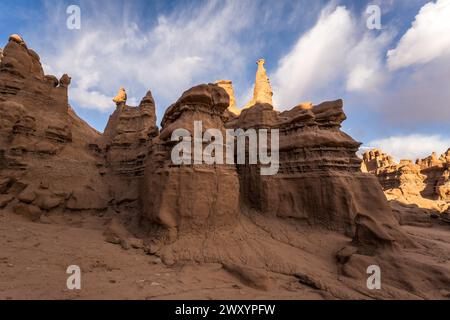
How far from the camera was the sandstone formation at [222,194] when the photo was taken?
7.55 meters

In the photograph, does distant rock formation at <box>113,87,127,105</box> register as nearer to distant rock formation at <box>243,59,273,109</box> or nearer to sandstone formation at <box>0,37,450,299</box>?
sandstone formation at <box>0,37,450,299</box>

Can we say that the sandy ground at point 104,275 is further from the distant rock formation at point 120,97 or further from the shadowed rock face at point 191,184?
the distant rock formation at point 120,97

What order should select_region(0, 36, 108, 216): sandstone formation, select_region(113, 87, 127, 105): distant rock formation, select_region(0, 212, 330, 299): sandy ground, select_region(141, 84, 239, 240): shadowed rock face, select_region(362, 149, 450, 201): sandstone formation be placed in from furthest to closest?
select_region(362, 149, 450, 201): sandstone formation < select_region(113, 87, 127, 105): distant rock formation < select_region(0, 36, 108, 216): sandstone formation < select_region(141, 84, 239, 240): shadowed rock face < select_region(0, 212, 330, 299): sandy ground

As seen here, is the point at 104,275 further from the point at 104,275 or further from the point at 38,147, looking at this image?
the point at 38,147

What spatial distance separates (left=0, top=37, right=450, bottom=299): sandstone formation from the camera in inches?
297

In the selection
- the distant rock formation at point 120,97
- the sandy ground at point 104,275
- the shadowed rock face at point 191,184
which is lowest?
the sandy ground at point 104,275

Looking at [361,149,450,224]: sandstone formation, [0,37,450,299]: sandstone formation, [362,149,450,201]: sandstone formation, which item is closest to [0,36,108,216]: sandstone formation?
[0,37,450,299]: sandstone formation

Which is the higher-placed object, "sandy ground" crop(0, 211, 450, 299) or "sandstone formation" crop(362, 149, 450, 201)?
"sandstone formation" crop(362, 149, 450, 201)

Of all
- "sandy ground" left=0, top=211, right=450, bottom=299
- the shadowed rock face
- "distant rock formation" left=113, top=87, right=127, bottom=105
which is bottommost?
"sandy ground" left=0, top=211, right=450, bottom=299

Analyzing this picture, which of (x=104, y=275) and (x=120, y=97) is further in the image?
(x=120, y=97)

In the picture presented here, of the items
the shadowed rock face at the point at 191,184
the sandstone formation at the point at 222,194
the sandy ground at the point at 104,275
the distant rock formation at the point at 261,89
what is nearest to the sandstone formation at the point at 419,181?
the distant rock formation at the point at 261,89

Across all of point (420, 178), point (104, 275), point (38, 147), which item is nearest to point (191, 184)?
point (104, 275)

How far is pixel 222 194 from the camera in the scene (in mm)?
9469
